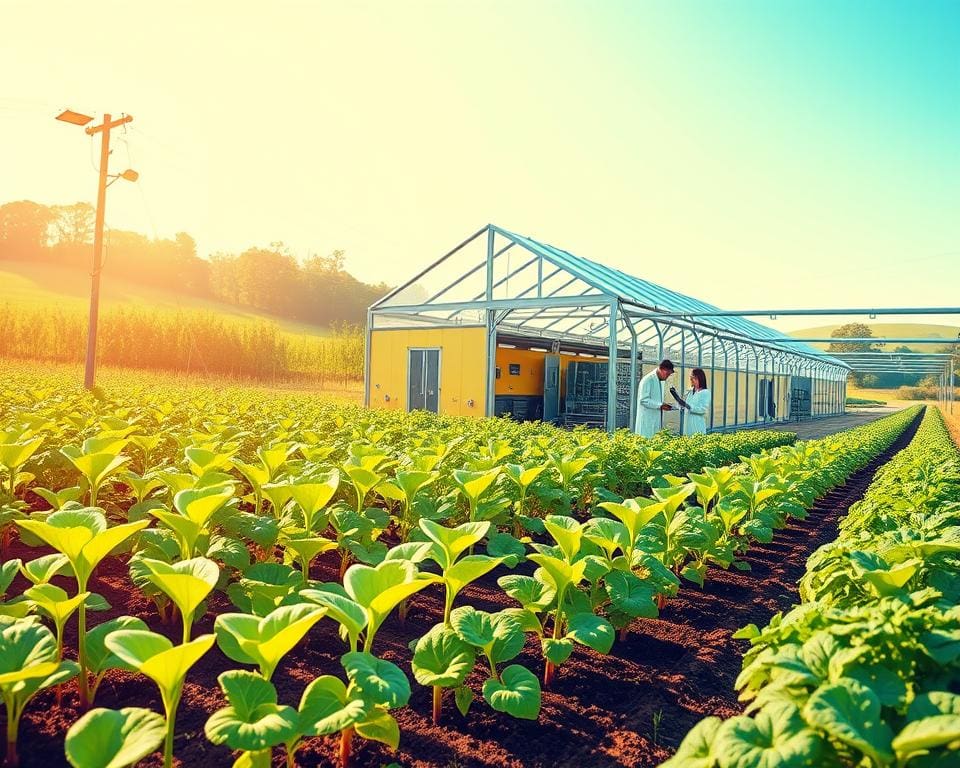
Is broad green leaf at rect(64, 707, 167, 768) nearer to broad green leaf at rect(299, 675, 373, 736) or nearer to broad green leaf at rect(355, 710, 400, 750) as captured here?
broad green leaf at rect(299, 675, 373, 736)

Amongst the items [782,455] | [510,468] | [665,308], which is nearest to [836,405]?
[665,308]

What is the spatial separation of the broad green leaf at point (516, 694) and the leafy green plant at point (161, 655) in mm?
974

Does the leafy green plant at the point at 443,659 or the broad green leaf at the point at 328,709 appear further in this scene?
the leafy green plant at the point at 443,659

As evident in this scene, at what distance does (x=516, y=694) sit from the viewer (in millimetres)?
2080

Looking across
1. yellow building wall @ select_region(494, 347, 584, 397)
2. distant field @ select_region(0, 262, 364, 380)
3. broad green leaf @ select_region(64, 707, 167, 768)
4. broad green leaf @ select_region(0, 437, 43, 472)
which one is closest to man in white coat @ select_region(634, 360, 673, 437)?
yellow building wall @ select_region(494, 347, 584, 397)

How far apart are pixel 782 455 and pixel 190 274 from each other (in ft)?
173

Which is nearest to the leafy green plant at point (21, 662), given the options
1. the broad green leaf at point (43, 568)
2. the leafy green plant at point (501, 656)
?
the broad green leaf at point (43, 568)

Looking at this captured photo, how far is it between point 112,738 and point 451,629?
3.64ft

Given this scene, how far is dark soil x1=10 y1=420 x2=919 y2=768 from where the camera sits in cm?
211

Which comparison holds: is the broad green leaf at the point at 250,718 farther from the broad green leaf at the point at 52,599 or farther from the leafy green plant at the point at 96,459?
the leafy green plant at the point at 96,459

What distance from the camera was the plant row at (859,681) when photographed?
124 centimetres

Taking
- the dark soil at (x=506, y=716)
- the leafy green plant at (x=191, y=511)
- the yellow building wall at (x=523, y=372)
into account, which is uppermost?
the yellow building wall at (x=523, y=372)

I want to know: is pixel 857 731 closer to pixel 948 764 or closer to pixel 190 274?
pixel 948 764

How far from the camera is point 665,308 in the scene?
14.4 metres
